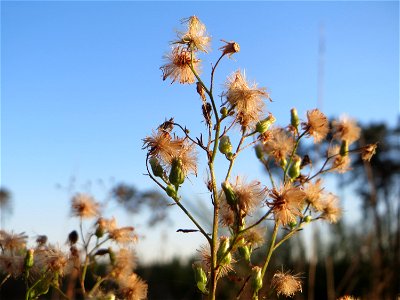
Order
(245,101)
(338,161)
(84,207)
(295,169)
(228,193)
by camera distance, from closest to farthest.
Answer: (228,193), (245,101), (295,169), (338,161), (84,207)

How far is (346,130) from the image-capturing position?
62.9 inches

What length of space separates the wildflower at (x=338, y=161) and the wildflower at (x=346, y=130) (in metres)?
0.07

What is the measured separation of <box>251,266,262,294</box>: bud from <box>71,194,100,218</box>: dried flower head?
2.56ft

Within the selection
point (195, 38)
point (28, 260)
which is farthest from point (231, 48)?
point (28, 260)

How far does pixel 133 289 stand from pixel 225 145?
0.48 m

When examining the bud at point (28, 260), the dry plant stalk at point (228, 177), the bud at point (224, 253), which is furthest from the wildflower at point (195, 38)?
the bud at point (28, 260)

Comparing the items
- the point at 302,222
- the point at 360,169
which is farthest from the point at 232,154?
the point at 360,169

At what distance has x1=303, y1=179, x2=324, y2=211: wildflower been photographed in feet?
4.40

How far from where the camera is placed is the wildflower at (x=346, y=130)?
5.21 feet

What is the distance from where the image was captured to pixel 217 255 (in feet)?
3.57

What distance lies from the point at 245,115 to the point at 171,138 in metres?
0.17

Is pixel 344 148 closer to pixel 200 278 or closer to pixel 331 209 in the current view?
pixel 331 209

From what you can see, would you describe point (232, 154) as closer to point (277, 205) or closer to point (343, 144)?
point (277, 205)

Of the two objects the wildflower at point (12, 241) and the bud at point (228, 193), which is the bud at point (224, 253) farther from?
the wildflower at point (12, 241)
